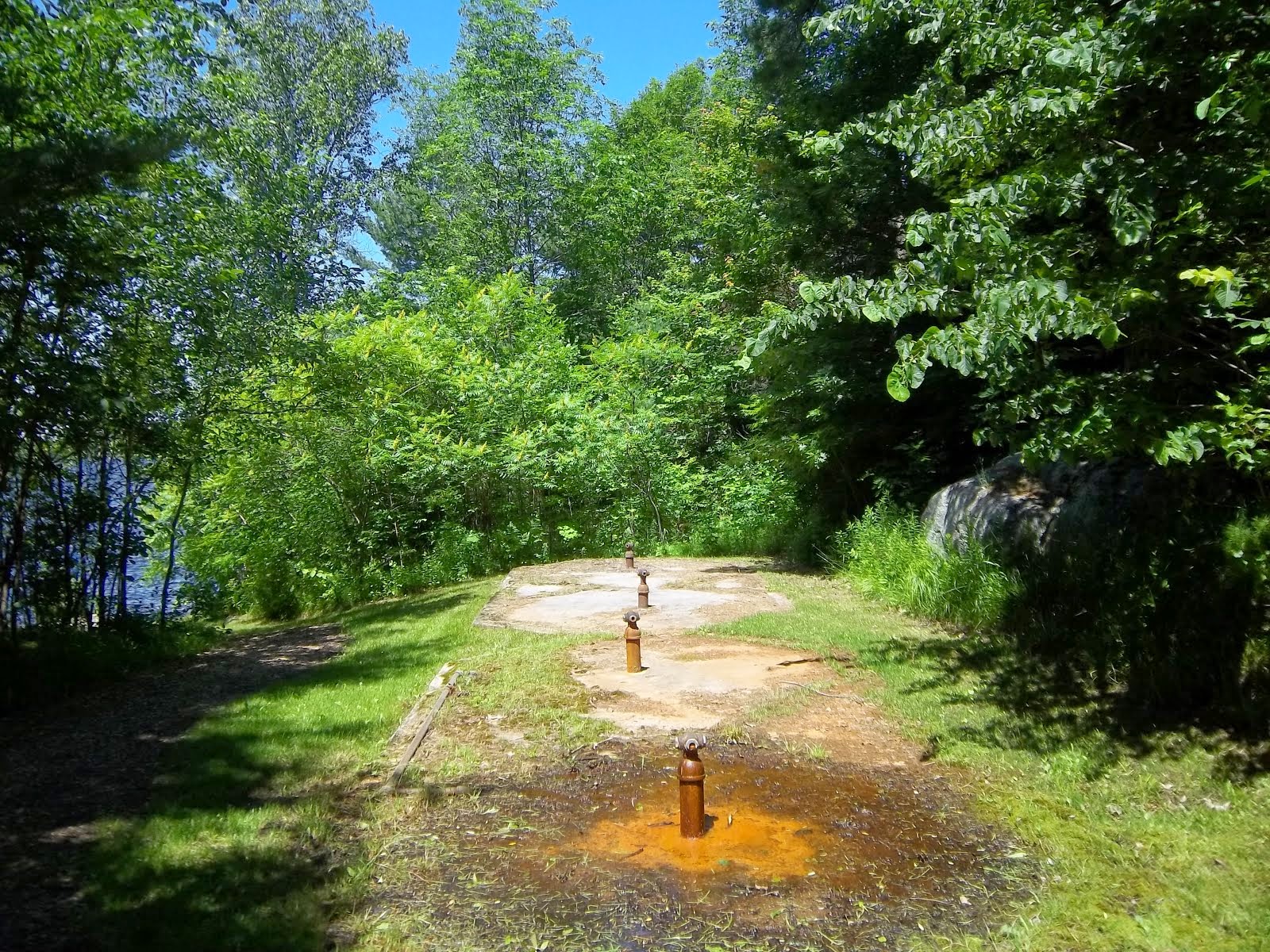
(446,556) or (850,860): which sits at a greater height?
(446,556)

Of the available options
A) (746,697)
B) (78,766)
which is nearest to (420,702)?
(78,766)

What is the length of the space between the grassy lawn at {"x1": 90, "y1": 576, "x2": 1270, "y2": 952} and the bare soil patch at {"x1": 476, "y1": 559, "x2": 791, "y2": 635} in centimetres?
207

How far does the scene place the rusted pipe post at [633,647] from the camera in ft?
25.5

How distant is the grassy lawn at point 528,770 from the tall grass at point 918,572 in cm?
73

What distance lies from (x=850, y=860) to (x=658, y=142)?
29666mm

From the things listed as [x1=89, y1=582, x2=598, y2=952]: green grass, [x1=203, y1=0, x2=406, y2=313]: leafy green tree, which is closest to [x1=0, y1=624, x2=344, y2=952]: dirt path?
[x1=89, y1=582, x2=598, y2=952]: green grass

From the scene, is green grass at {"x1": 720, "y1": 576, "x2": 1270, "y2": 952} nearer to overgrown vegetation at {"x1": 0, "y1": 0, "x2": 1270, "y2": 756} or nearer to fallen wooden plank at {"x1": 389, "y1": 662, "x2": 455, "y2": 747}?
overgrown vegetation at {"x1": 0, "y1": 0, "x2": 1270, "y2": 756}

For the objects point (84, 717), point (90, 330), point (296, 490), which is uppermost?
point (90, 330)

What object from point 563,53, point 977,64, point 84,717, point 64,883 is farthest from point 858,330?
point 563,53

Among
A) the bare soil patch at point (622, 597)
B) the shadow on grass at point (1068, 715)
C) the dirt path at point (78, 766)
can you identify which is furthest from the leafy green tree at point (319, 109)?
the shadow on grass at point (1068, 715)

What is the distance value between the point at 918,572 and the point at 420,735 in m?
6.07

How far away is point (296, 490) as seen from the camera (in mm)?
15281

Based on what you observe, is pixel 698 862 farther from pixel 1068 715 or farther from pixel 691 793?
pixel 1068 715

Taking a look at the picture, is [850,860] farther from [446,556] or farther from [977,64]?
[446,556]
